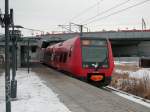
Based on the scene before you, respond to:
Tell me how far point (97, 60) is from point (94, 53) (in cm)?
51

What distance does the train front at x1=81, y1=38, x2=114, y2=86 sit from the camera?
21.8 m

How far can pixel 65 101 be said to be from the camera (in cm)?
1290

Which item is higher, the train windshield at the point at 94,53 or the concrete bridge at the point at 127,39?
the concrete bridge at the point at 127,39

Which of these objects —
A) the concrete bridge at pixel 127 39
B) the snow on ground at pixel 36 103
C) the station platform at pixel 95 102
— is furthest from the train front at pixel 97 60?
the concrete bridge at pixel 127 39

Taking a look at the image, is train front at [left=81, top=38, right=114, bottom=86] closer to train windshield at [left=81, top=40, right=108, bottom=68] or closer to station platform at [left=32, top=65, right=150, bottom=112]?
train windshield at [left=81, top=40, right=108, bottom=68]

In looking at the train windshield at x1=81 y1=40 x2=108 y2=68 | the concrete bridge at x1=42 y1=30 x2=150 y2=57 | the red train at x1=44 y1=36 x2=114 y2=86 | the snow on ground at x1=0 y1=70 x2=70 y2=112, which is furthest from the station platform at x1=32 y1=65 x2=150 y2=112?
the concrete bridge at x1=42 y1=30 x2=150 y2=57

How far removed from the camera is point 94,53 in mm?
22297

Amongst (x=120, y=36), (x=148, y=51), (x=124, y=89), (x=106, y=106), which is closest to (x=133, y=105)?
(x=106, y=106)

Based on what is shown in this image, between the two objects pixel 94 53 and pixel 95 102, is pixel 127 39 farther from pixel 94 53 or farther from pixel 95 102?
pixel 95 102

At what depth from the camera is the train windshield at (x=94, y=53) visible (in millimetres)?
21953

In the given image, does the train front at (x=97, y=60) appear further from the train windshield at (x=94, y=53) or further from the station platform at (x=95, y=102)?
the station platform at (x=95, y=102)

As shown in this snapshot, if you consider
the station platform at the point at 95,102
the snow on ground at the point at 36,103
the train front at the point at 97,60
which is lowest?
the station platform at the point at 95,102

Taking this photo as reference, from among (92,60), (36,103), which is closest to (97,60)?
(92,60)

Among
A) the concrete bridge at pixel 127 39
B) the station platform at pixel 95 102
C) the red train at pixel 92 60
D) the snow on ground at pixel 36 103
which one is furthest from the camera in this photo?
the concrete bridge at pixel 127 39
